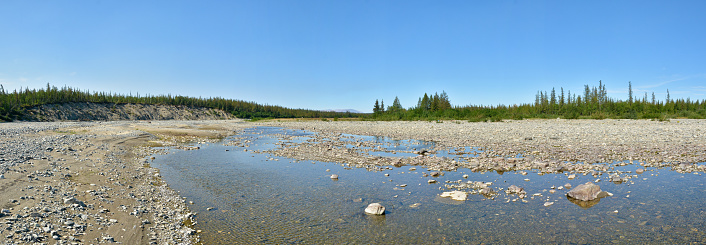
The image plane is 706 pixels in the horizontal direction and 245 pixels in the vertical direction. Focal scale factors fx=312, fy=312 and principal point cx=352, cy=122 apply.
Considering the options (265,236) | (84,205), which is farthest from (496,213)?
(84,205)

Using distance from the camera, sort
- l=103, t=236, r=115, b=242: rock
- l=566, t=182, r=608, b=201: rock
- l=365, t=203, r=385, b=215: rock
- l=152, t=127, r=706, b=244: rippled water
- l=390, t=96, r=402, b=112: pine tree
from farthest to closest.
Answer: l=390, t=96, r=402, b=112: pine tree → l=566, t=182, r=608, b=201: rock → l=365, t=203, r=385, b=215: rock → l=152, t=127, r=706, b=244: rippled water → l=103, t=236, r=115, b=242: rock

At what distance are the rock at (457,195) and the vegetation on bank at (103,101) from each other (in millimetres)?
101409

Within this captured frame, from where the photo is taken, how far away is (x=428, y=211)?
23.8ft

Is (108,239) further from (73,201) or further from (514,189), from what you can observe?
(514,189)

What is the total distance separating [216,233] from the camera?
603cm

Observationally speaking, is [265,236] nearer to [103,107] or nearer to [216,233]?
[216,233]

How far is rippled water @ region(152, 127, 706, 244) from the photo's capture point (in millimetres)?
5824

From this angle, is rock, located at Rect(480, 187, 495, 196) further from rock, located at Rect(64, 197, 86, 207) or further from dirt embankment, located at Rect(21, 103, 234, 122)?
dirt embankment, located at Rect(21, 103, 234, 122)

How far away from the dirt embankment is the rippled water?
106m

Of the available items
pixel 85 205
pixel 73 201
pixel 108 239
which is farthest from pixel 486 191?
pixel 73 201

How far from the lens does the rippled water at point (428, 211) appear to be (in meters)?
5.82

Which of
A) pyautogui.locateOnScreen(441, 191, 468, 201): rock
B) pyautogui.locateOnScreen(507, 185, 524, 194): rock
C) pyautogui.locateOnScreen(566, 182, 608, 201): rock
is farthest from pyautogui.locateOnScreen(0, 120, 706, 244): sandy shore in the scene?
pyautogui.locateOnScreen(441, 191, 468, 201): rock

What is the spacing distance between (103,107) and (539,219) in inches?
5679

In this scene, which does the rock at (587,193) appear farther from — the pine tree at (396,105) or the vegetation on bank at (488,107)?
the pine tree at (396,105)
